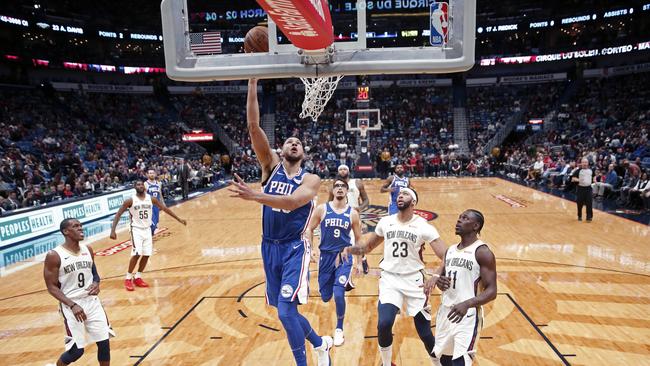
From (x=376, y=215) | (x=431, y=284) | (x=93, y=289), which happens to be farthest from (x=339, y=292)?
(x=376, y=215)

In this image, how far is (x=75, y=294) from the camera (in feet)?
14.6

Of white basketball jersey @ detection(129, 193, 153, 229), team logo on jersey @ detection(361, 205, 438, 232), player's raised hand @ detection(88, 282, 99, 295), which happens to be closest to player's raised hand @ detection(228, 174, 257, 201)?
player's raised hand @ detection(88, 282, 99, 295)

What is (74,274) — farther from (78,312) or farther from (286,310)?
(286,310)

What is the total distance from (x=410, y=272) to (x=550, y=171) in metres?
19.0

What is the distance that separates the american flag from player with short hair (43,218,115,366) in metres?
2.06

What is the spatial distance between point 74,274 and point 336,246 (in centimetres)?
291

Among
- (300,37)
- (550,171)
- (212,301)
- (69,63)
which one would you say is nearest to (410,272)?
(300,37)

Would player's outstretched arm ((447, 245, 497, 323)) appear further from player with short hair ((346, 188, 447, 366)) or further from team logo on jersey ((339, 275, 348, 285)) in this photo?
team logo on jersey ((339, 275, 348, 285))

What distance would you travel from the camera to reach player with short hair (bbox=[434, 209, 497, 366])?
372 cm

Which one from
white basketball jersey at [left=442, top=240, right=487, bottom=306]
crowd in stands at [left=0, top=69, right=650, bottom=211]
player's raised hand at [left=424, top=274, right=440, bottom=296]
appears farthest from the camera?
crowd in stands at [left=0, top=69, right=650, bottom=211]

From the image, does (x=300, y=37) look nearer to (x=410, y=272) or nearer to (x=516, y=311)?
(x=410, y=272)

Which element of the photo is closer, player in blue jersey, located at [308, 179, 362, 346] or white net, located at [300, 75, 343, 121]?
player in blue jersey, located at [308, 179, 362, 346]

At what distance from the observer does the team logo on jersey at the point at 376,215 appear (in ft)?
43.4

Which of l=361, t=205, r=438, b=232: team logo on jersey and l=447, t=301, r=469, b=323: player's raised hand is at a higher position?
l=447, t=301, r=469, b=323: player's raised hand
